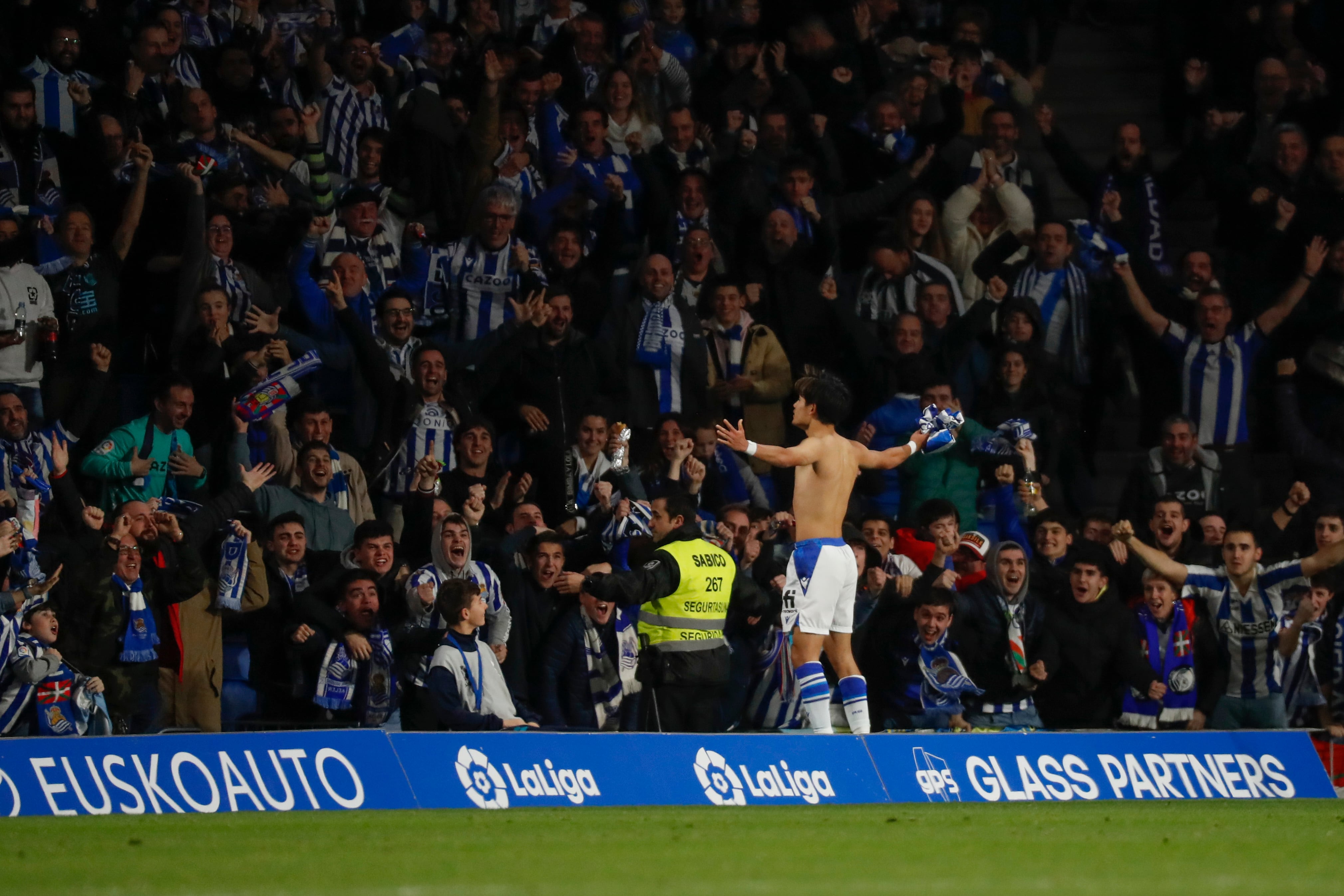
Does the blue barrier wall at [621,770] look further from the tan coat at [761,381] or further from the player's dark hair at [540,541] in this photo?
the tan coat at [761,381]

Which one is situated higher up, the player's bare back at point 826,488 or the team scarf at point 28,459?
the team scarf at point 28,459

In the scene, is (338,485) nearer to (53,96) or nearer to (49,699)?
(49,699)

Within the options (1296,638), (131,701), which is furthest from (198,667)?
(1296,638)

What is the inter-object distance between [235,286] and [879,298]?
16.4 ft

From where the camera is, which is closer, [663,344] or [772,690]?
[772,690]

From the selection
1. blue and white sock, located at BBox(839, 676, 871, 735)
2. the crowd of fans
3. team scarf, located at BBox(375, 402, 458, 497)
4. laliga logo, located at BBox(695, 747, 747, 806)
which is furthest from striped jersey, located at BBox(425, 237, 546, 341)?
laliga logo, located at BBox(695, 747, 747, 806)

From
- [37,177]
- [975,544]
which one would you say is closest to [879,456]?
[975,544]


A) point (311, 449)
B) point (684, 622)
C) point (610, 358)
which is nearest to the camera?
point (684, 622)

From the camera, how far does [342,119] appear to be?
48.0ft

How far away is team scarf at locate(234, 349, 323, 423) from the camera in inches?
484

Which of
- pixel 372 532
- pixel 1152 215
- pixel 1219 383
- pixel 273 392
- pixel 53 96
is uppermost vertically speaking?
pixel 53 96

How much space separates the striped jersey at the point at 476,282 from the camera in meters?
13.9

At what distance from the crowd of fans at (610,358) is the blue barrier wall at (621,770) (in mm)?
752

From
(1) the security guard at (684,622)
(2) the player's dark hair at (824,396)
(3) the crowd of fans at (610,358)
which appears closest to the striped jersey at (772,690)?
(3) the crowd of fans at (610,358)
